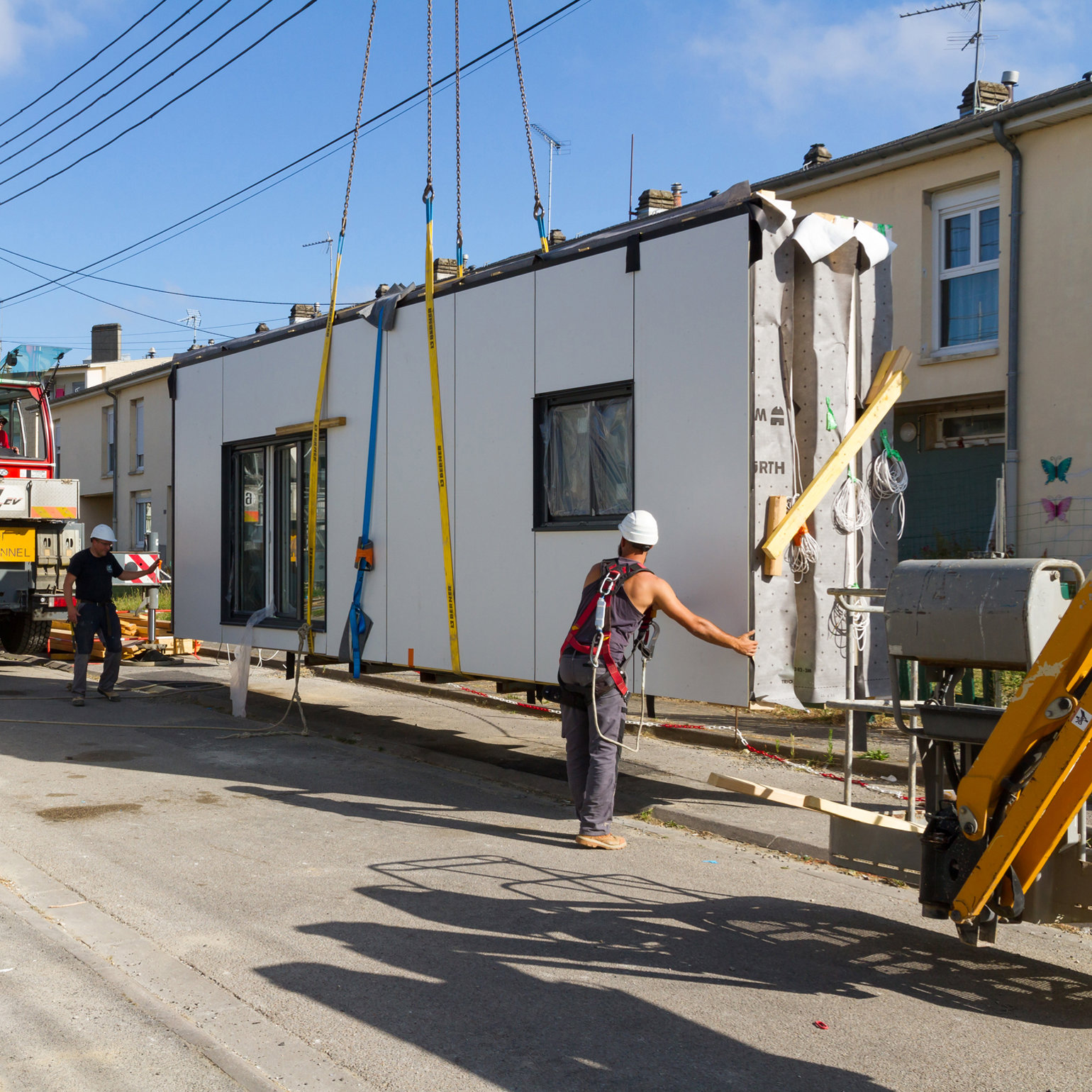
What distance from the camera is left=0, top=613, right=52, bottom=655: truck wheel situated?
16.2 metres

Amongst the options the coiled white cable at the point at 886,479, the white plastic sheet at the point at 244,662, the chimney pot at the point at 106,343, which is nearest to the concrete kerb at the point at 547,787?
the white plastic sheet at the point at 244,662

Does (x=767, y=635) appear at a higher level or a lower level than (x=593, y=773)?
higher

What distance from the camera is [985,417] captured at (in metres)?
14.1

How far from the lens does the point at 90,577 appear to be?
12.2m

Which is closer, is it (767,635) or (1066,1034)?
(1066,1034)

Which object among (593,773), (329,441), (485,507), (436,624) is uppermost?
(329,441)

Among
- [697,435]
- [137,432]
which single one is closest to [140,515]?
[137,432]

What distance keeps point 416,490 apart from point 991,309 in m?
7.97

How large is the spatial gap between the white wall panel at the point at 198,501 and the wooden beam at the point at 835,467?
21.9ft

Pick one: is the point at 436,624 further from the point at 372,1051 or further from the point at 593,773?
the point at 372,1051

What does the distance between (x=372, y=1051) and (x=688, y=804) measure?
4029 millimetres

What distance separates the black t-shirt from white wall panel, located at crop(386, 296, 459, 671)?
427 cm

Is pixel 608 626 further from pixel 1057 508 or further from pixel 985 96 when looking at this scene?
pixel 985 96

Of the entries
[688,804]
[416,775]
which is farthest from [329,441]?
[688,804]
